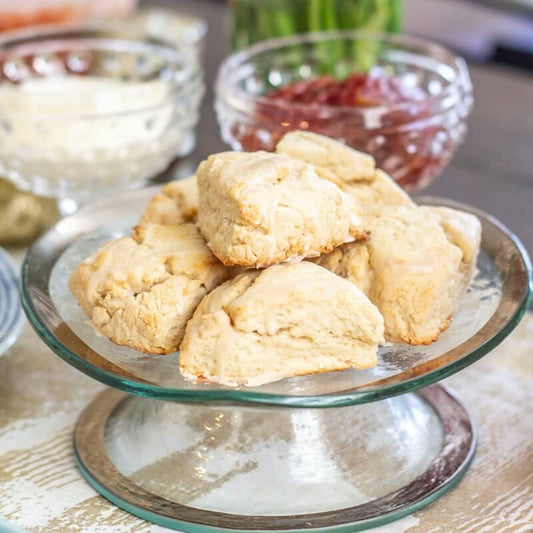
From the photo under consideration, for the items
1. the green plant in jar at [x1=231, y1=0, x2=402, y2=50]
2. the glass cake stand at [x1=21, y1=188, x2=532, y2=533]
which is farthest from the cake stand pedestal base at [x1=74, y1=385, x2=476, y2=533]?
the green plant in jar at [x1=231, y1=0, x2=402, y2=50]

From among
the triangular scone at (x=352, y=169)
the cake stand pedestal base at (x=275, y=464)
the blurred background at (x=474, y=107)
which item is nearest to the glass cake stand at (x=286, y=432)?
the cake stand pedestal base at (x=275, y=464)

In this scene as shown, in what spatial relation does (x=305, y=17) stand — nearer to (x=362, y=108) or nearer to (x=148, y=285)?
(x=362, y=108)

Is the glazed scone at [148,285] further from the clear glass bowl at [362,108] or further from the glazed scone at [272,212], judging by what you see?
the clear glass bowl at [362,108]

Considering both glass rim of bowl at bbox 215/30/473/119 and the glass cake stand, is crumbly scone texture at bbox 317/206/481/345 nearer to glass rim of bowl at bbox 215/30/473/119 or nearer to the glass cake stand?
the glass cake stand

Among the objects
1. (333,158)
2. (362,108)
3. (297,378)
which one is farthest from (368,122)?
(297,378)

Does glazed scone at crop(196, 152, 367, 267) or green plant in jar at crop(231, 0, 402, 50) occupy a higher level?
glazed scone at crop(196, 152, 367, 267)
